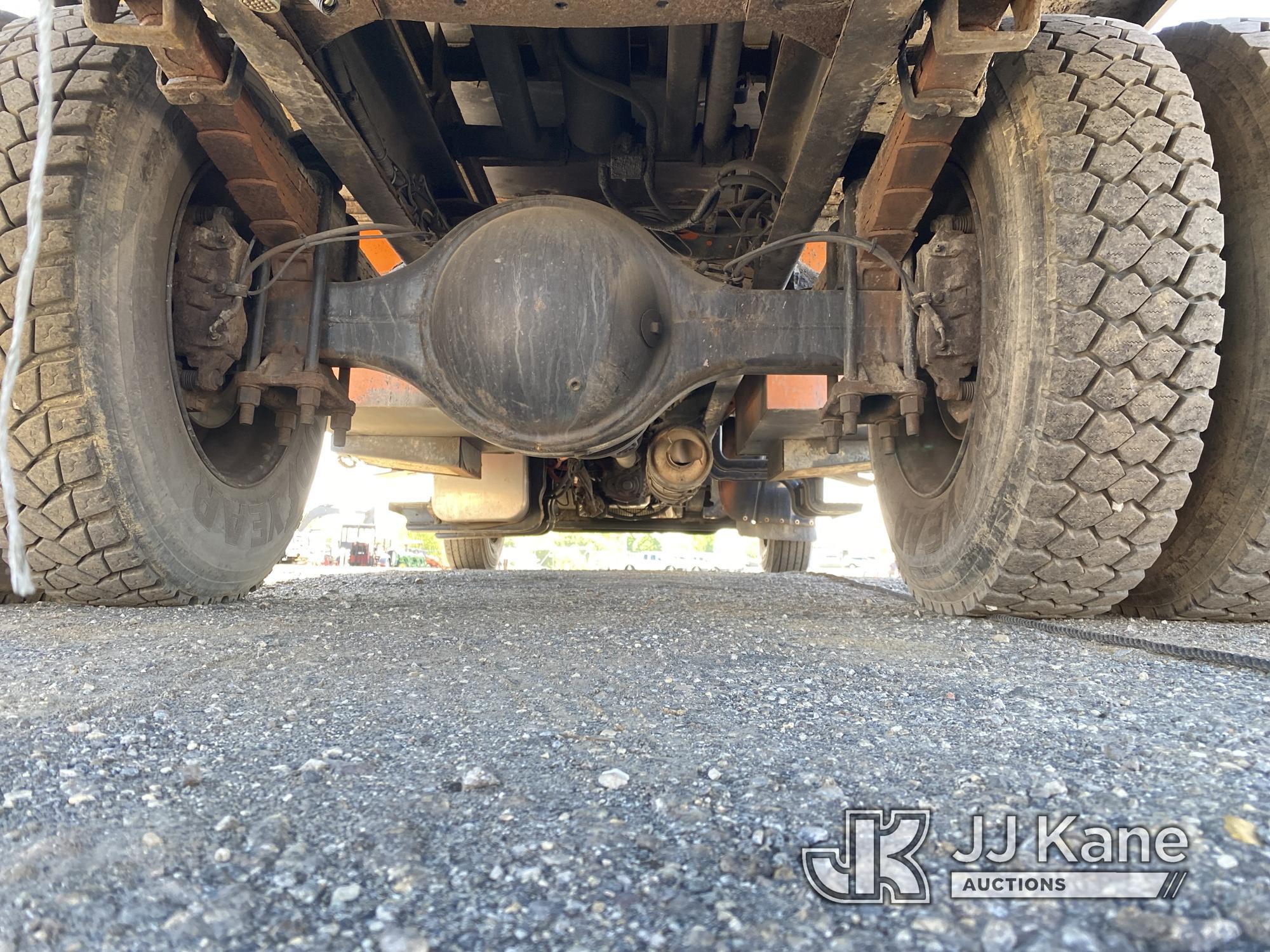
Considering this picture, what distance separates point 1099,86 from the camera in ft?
4.64

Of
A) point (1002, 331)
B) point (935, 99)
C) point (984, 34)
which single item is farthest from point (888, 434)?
point (984, 34)

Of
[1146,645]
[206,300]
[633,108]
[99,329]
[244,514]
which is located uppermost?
[633,108]

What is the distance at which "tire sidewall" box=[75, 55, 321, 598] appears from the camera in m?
1.45

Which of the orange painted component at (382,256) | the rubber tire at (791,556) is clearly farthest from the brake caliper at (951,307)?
the rubber tire at (791,556)

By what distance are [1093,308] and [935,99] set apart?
1.54 ft

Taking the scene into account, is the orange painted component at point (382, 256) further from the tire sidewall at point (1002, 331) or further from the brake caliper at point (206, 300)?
the tire sidewall at point (1002, 331)

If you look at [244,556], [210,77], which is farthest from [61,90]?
[244,556]

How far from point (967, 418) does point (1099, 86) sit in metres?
0.68

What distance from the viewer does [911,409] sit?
5.81 ft

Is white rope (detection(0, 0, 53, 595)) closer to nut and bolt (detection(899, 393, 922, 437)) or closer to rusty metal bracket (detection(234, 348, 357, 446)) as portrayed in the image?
rusty metal bracket (detection(234, 348, 357, 446))

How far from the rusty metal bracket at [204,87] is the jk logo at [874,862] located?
1.50 meters

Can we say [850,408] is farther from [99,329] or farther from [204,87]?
[99,329]

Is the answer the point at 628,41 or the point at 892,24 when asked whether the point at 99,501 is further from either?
the point at 892,24

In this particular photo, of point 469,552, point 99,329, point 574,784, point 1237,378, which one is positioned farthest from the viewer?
point 469,552
